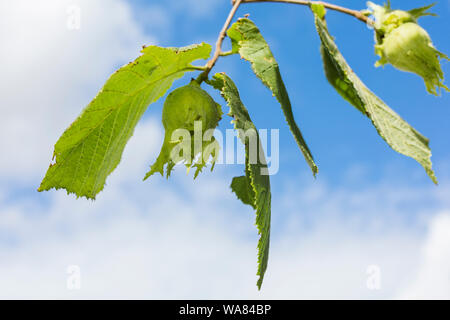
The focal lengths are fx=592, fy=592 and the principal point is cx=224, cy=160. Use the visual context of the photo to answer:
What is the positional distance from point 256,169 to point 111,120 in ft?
1.32

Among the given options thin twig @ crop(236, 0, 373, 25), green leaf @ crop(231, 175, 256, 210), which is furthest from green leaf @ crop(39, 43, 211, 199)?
green leaf @ crop(231, 175, 256, 210)

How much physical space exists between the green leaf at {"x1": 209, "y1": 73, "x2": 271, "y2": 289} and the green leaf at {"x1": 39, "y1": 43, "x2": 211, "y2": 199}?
11cm

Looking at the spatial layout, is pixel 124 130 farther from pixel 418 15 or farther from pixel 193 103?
pixel 418 15

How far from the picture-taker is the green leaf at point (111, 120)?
4.26ft

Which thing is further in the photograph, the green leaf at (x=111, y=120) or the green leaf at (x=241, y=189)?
the green leaf at (x=241, y=189)

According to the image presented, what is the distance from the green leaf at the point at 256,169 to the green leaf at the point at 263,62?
76 millimetres

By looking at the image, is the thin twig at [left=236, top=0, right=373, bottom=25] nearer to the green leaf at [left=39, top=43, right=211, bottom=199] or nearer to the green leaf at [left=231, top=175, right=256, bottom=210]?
the green leaf at [left=39, top=43, right=211, bottom=199]

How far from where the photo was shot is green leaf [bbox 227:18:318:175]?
4.10ft

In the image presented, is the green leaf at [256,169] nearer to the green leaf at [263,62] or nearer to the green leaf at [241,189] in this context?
the green leaf at [263,62]

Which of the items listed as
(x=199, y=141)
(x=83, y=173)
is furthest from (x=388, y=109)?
(x=83, y=173)

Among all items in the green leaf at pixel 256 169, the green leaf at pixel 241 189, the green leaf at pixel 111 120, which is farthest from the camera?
the green leaf at pixel 241 189

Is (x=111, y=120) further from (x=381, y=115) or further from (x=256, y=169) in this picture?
(x=381, y=115)

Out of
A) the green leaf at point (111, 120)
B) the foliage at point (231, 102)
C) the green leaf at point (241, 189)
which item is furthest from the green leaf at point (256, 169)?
the green leaf at point (241, 189)

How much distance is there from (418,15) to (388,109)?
23 centimetres
